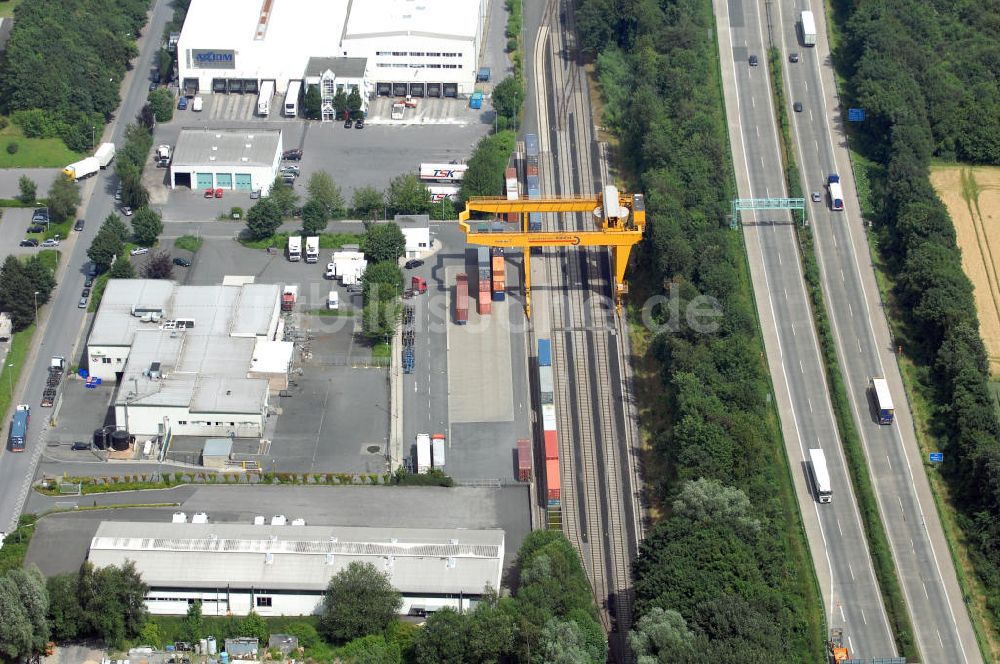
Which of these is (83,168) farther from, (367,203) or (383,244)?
(383,244)

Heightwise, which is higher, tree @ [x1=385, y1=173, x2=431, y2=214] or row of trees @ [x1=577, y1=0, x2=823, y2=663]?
tree @ [x1=385, y1=173, x2=431, y2=214]

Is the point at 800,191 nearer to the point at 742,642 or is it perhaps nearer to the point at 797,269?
the point at 797,269

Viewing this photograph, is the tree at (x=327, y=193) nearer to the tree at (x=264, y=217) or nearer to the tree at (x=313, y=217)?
the tree at (x=313, y=217)

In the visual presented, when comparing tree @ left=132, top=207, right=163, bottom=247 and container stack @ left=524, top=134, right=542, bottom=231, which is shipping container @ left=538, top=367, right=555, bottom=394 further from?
tree @ left=132, top=207, right=163, bottom=247

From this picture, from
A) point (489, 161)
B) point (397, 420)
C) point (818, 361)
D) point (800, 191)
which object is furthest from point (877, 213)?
point (397, 420)

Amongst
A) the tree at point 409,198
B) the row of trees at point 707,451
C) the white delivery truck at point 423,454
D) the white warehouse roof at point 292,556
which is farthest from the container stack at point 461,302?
the white warehouse roof at point 292,556

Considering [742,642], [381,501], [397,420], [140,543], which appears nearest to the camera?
[742,642]

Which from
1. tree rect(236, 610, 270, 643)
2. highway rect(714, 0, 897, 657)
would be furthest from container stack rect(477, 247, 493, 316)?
tree rect(236, 610, 270, 643)
